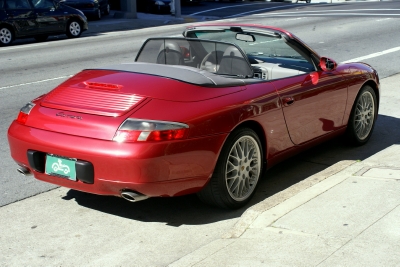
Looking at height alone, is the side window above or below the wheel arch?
above

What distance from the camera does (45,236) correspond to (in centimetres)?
480

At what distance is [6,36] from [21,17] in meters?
0.81

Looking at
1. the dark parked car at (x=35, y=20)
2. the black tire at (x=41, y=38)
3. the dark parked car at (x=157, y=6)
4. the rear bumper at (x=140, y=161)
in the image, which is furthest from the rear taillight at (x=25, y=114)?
the dark parked car at (x=157, y=6)

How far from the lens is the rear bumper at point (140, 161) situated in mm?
4574

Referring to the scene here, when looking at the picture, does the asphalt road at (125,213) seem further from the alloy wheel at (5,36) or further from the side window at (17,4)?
the side window at (17,4)

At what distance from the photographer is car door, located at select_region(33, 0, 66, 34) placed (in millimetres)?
20656

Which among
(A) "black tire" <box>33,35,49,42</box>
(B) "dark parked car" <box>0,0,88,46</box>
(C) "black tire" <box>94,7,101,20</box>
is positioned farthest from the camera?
(C) "black tire" <box>94,7,101,20</box>

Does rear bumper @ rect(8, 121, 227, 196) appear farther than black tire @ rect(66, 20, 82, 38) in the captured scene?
No

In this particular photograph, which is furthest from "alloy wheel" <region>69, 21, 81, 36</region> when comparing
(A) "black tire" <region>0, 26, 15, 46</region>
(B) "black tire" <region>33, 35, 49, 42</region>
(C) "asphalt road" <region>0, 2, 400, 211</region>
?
(A) "black tire" <region>0, 26, 15, 46</region>

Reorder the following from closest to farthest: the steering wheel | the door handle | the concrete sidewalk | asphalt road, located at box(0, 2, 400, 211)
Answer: the concrete sidewalk → the door handle → the steering wheel → asphalt road, located at box(0, 2, 400, 211)

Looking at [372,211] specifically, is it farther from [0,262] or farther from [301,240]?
[0,262]

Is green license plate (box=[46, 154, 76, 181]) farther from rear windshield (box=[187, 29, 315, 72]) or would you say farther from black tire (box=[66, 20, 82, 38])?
black tire (box=[66, 20, 82, 38])

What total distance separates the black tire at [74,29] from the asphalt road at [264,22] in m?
0.58

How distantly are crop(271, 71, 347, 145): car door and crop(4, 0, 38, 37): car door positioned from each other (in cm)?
1546
